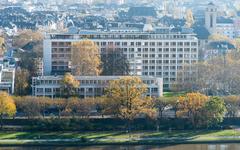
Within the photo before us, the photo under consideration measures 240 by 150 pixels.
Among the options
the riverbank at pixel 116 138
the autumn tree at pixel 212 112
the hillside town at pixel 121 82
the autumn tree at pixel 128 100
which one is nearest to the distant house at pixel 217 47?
the hillside town at pixel 121 82

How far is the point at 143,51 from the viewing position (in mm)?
48406

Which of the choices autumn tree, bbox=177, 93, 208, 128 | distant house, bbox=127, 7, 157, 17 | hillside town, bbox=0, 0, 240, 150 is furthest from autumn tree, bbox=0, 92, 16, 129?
distant house, bbox=127, 7, 157, 17

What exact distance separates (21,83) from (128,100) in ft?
27.4

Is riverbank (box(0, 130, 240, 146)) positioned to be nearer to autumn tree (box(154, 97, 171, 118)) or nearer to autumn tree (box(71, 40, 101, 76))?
autumn tree (box(154, 97, 171, 118))

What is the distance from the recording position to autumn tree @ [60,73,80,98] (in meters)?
Answer: 40.5

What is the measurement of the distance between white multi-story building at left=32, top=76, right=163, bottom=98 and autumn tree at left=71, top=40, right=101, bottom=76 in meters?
2.43

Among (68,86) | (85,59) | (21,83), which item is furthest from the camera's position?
(85,59)

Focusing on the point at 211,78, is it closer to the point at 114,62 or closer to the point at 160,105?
the point at 114,62

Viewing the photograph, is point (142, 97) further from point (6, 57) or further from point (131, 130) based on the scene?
point (6, 57)

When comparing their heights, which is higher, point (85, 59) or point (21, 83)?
point (85, 59)

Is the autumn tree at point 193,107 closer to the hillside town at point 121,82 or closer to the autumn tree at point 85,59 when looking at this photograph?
the hillside town at point 121,82

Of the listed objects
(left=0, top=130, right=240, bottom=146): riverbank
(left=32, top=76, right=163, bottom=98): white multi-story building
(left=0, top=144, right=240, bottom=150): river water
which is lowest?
(left=0, top=144, right=240, bottom=150): river water

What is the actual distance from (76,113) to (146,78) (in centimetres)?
644

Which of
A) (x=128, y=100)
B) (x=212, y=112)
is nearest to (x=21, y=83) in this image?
(x=128, y=100)
